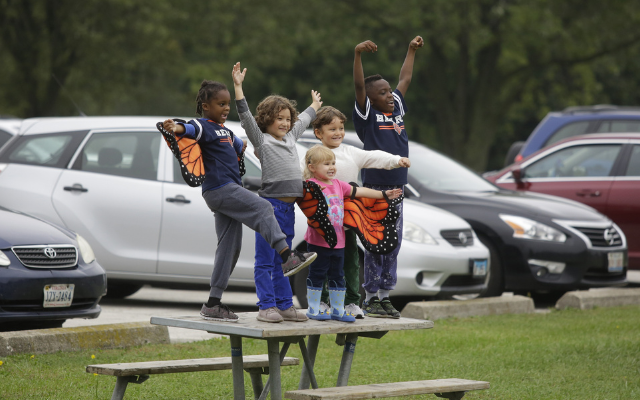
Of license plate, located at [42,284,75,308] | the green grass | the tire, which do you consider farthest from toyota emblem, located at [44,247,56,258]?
the tire

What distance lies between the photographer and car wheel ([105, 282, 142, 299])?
1028cm

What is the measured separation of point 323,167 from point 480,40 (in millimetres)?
21913

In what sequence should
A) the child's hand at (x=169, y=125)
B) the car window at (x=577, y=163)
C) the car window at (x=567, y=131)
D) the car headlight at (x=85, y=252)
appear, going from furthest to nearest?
the car window at (x=567, y=131)
the car window at (x=577, y=163)
the car headlight at (x=85, y=252)
the child's hand at (x=169, y=125)

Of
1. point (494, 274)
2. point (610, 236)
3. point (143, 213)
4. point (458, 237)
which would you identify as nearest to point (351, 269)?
point (458, 237)

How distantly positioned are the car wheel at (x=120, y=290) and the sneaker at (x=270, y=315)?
5.73 metres

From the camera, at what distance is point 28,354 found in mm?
6496

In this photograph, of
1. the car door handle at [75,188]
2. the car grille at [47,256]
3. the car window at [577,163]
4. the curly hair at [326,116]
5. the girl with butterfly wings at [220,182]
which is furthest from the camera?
the car window at [577,163]

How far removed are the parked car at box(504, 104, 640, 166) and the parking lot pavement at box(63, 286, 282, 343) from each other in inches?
232

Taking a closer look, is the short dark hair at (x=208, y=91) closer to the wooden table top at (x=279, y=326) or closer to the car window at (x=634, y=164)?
the wooden table top at (x=279, y=326)

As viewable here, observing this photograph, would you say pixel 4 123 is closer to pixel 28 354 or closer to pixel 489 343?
pixel 28 354

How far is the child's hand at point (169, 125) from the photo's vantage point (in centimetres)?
449

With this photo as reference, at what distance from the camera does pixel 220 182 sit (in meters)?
4.82

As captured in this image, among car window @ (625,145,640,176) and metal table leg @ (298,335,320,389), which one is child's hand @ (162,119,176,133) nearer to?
metal table leg @ (298,335,320,389)

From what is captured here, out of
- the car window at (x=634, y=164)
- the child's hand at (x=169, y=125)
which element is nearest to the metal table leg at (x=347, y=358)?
the child's hand at (x=169, y=125)
